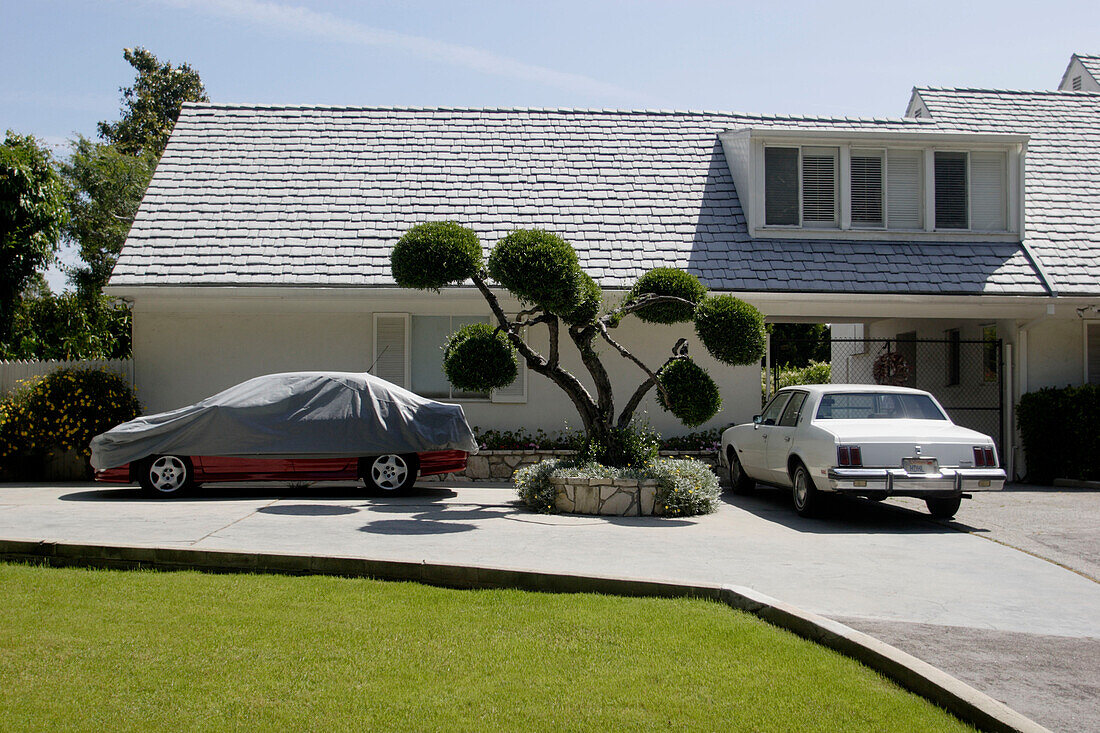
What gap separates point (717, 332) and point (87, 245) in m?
24.6

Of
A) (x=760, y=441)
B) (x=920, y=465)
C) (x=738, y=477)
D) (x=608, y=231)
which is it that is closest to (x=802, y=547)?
(x=920, y=465)

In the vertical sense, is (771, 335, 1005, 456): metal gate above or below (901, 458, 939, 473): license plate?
above

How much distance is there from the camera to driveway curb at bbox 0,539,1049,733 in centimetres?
478

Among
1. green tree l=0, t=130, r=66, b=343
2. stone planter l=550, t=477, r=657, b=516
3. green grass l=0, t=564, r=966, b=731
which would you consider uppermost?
green tree l=0, t=130, r=66, b=343

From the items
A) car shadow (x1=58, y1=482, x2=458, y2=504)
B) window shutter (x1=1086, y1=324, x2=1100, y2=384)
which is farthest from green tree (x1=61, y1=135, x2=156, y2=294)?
window shutter (x1=1086, y1=324, x2=1100, y2=384)

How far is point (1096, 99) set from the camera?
2075 cm

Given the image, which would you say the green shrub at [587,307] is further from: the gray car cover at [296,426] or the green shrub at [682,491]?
the gray car cover at [296,426]

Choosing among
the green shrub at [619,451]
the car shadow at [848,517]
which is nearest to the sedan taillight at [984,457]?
the car shadow at [848,517]

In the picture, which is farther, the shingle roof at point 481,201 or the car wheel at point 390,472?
the shingle roof at point 481,201

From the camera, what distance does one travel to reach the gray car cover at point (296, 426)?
12.3m

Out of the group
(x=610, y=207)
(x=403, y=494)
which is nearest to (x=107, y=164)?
(x=610, y=207)

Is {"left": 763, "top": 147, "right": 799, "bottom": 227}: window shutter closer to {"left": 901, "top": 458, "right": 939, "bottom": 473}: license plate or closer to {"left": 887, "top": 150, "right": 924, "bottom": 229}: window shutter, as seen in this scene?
{"left": 887, "top": 150, "right": 924, "bottom": 229}: window shutter

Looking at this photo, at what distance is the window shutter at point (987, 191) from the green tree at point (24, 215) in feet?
53.1

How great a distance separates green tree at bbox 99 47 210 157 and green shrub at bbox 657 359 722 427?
111 ft
